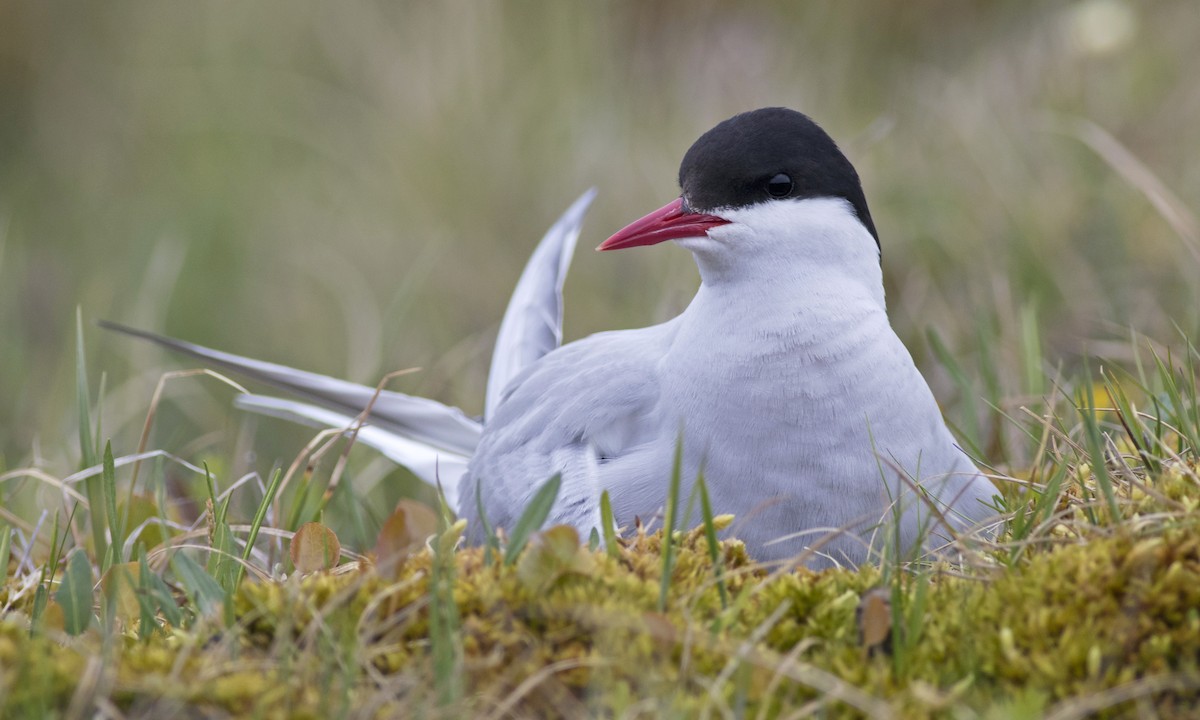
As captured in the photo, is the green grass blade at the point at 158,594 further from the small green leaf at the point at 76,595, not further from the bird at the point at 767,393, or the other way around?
the bird at the point at 767,393

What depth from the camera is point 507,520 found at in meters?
2.78

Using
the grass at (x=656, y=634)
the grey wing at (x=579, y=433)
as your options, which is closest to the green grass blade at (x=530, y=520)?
the grass at (x=656, y=634)

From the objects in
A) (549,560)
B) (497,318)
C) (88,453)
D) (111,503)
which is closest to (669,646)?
(549,560)

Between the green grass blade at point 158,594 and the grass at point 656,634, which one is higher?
the grass at point 656,634

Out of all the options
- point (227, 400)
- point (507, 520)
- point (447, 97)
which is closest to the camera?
point (507, 520)

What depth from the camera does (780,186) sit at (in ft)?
8.37

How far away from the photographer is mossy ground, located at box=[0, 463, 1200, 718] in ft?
4.88

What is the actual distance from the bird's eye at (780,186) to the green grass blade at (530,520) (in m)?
0.96

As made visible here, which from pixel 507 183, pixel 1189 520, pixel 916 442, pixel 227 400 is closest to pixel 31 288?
pixel 227 400

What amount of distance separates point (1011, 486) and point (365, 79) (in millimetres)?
5762

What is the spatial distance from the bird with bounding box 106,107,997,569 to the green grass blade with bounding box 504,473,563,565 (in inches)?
18.7

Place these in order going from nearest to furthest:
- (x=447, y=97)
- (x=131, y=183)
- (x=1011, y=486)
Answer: (x=1011, y=486) → (x=447, y=97) → (x=131, y=183)

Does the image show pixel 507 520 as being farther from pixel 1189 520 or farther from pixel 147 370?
pixel 147 370

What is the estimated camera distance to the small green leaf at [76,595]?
1820mm
